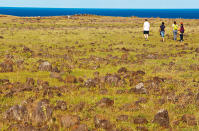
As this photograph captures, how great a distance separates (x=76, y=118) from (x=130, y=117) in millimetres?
1838

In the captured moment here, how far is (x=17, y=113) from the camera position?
9359 mm

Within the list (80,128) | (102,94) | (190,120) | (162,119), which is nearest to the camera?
(80,128)

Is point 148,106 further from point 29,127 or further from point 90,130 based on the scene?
point 29,127

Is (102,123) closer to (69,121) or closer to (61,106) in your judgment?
(69,121)

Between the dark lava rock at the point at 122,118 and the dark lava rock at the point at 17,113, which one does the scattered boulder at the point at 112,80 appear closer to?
the dark lava rock at the point at 122,118

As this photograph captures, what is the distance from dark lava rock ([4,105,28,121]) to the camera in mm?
9281

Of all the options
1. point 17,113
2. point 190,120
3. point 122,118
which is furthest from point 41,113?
point 190,120

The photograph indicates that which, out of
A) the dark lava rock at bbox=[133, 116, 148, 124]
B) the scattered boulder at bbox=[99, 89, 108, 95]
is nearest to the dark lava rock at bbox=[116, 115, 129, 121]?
the dark lava rock at bbox=[133, 116, 148, 124]

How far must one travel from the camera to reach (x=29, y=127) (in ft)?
27.7

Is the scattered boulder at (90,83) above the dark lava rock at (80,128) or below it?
below

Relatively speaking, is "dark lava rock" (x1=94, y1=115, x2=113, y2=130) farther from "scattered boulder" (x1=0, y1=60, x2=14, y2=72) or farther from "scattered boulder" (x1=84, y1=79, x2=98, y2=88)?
"scattered boulder" (x1=0, y1=60, x2=14, y2=72)

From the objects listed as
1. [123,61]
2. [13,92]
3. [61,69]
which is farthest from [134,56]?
[13,92]

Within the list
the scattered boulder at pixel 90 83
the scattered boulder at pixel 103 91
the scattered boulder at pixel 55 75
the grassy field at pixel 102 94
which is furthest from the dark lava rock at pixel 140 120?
the scattered boulder at pixel 55 75

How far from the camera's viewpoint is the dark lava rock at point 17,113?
928 centimetres
